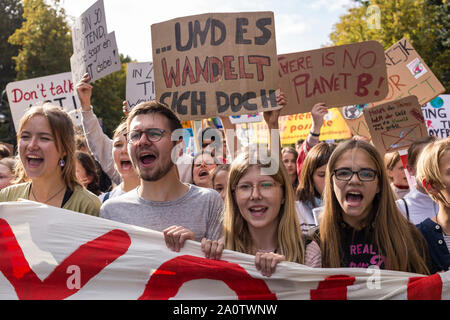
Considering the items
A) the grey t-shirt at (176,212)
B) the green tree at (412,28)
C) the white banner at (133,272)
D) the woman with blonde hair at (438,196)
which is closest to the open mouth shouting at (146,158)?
the grey t-shirt at (176,212)

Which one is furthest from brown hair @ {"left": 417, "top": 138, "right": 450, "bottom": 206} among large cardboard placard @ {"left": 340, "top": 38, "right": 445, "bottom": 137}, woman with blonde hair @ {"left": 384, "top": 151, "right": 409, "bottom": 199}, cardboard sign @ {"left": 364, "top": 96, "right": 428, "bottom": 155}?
large cardboard placard @ {"left": 340, "top": 38, "right": 445, "bottom": 137}

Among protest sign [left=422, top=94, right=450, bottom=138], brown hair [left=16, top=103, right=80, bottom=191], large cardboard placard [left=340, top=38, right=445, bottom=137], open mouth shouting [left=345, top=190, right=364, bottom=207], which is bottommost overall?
open mouth shouting [left=345, top=190, right=364, bottom=207]

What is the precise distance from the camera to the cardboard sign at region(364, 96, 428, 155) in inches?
188

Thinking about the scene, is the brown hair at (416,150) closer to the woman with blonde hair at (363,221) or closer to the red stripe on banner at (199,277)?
the woman with blonde hair at (363,221)

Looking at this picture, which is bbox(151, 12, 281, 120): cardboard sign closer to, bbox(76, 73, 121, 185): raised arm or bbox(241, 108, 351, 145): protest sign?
bbox(76, 73, 121, 185): raised arm

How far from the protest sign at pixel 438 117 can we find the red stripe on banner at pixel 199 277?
5355 mm

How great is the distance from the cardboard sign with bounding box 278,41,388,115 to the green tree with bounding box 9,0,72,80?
21.4m

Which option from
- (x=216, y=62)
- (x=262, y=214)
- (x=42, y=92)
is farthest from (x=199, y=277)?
(x=42, y=92)

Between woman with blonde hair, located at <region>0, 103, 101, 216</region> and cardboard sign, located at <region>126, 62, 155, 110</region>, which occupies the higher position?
cardboard sign, located at <region>126, 62, 155, 110</region>

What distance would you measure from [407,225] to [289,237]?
68cm

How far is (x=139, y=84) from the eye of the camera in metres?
5.25

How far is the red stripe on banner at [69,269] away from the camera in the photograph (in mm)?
2717

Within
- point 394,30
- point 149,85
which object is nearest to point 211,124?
point 149,85
